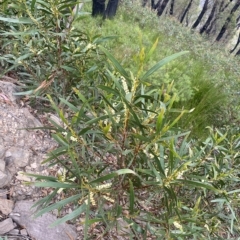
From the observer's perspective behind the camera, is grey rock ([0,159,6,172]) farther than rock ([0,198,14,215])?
Yes

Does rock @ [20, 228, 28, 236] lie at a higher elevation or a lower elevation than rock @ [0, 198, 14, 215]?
lower

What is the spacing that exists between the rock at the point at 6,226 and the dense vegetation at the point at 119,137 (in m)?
0.28

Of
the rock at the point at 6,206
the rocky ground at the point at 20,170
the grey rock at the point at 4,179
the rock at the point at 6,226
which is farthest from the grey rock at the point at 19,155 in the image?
the rock at the point at 6,226

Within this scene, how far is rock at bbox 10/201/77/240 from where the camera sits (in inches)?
64.6

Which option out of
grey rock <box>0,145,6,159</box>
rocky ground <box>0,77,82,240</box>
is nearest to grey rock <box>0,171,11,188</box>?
rocky ground <box>0,77,82,240</box>

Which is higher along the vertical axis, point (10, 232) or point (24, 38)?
point (24, 38)

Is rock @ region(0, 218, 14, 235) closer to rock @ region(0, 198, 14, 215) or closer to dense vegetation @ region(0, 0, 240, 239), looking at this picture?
rock @ region(0, 198, 14, 215)

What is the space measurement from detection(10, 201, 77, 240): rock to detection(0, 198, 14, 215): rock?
2cm

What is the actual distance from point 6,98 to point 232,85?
400cm

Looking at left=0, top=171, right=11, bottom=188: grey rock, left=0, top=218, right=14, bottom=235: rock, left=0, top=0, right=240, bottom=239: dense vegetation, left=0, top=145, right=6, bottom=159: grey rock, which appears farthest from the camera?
left=0, top=145, right=6, bottom=159: grey rock

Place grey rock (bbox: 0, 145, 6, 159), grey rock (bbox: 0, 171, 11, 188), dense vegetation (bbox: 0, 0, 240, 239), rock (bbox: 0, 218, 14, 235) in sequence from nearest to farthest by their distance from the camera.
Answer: dense vegetation (bbox: 0, 0, 240, 239)
rock (bbox: 0, 218, 14, 235)
grey rock (bbox: 0, 171, 11, 188)
grey rock (bbox: 0, 145, 6, 159)

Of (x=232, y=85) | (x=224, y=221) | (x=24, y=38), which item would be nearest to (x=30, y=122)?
(x=24, y=38)

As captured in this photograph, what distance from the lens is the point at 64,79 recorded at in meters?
2.19

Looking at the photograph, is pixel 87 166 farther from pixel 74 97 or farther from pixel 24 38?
pixel 24 38
